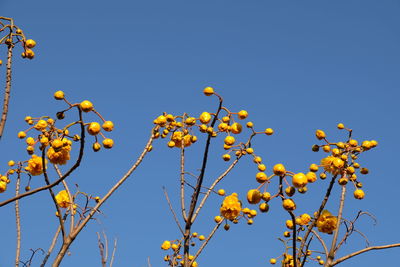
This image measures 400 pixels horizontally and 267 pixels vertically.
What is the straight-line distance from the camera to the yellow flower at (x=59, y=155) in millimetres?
3281

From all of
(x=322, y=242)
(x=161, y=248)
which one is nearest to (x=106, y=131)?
(x=322, y=242)

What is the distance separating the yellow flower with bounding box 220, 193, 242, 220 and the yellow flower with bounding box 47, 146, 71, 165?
4.89 feet

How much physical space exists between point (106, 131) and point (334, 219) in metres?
2.07

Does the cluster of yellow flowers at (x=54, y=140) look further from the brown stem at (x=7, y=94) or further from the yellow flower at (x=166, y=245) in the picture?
the yellow flower at (x=166, y=245)

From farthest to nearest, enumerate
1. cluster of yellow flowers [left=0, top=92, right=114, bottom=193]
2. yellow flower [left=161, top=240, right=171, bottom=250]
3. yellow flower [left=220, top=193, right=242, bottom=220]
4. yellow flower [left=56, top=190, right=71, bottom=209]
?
1. yellow flower [left=161, top=240, right=171, bottom=250]
2. yellow flower [left=220, top=193, right=242, bottom=220]
3. yellow flower [left=56, top=190, right=71, bottom=209]
4. cluster of yellow flowers [left=0, top=92, right=114, bottom=193]

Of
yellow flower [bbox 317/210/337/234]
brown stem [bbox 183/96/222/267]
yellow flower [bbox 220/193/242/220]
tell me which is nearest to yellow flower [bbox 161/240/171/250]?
yellow flower [bbox 220/193/242/220]

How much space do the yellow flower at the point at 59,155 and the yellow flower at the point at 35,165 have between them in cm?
34

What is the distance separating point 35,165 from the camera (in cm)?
362

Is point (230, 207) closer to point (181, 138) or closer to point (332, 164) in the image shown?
point (181, 138)

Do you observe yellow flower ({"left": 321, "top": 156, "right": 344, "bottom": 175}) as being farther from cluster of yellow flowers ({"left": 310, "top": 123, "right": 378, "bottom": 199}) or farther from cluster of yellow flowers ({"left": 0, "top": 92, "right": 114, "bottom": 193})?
cluster of yellow flowers ({"left": 0, "top": 92, "right": 114, "bottom": 193})

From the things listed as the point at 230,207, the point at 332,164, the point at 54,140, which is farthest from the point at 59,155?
the point at 332,164

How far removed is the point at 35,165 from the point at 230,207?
5.70ft

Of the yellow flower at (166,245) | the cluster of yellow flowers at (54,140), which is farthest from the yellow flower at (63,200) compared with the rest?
the yellow flower at (166,245)

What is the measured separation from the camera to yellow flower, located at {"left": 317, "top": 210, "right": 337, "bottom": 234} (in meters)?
3.68
